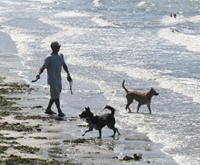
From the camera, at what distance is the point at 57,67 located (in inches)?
488

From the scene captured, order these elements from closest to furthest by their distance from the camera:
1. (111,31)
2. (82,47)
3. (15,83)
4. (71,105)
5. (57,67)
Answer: (57,67) < (71,105) < (15,83) < (82,47) < (111,31)

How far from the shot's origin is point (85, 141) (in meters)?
10.1

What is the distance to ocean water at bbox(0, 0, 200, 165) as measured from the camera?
12.0m

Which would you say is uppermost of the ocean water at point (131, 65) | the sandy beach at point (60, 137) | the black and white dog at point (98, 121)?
the black and white dog at point (98, 121)

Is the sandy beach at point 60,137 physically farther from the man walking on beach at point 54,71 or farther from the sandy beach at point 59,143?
→ the man walking on beach at point 54,71

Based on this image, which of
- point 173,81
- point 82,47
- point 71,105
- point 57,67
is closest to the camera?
point 57,67

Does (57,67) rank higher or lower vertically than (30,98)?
higher

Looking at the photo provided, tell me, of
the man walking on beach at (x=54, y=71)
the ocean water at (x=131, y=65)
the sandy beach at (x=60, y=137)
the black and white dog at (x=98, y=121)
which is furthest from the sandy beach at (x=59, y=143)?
the ocean water at (x=131, y=65)

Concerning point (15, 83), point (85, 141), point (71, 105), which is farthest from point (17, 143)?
point (15, 83)

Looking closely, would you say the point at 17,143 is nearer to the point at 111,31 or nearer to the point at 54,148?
the point at 54,148

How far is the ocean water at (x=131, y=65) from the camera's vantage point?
12016 mm

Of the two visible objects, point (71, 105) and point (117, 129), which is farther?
point (71, 105)

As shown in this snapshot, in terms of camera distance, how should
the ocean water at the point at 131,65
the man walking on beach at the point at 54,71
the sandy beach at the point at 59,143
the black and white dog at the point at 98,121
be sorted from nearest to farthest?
the sandy beach at the point at 59,143 < the black and white dog at the point at 98,121 < the ocean water at the point at 131,65 < the man walking on beach at the point at 54,71

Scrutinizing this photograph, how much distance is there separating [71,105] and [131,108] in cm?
156
